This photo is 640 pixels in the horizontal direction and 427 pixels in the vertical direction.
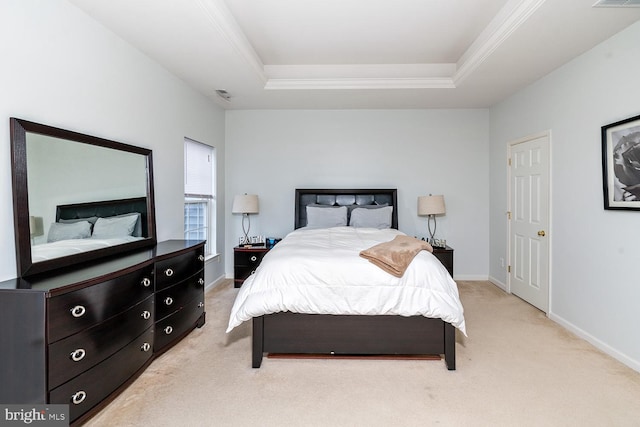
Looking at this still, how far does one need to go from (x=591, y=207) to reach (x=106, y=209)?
4202 millimetres

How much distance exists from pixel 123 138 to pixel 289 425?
2.60 meters

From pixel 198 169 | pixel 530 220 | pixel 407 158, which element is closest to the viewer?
pixel 530 220

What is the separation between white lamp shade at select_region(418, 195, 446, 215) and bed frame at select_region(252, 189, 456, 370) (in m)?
2.35

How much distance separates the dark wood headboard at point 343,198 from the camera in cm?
480

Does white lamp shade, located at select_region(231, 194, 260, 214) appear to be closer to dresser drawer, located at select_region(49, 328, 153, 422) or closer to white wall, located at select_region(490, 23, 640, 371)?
dresser drawer, located at select_region(49, 328, 153, 422)

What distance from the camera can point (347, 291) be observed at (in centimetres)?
240

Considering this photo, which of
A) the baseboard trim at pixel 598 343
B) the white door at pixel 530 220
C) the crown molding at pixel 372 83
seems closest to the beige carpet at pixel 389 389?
the baseboard trim at pixel 598 343

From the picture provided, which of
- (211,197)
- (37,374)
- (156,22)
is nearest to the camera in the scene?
(37,374)

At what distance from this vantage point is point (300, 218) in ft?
15.8

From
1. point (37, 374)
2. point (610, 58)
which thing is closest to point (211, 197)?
point (37, 374)

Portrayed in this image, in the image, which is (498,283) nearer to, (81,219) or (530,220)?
(530,220)

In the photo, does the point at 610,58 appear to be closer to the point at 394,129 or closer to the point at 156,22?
the point at 394,129

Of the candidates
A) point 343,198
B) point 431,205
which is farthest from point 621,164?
point 343,198

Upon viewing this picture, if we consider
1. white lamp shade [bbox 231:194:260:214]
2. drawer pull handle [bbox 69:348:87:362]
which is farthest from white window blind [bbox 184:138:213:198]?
drawer pull handle [bbox 69:348:87:362]
